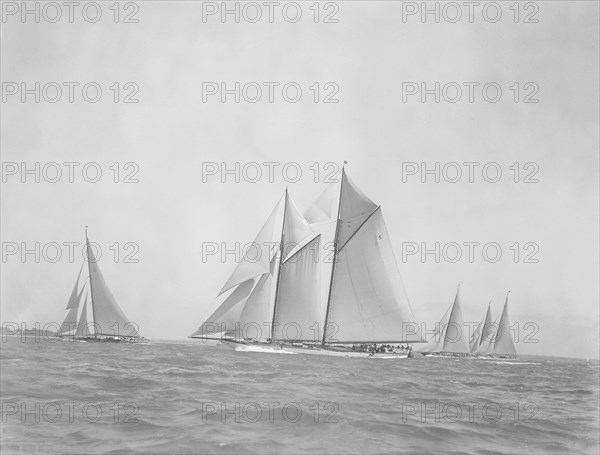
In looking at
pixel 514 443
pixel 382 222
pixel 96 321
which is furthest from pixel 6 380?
pixel 96 321

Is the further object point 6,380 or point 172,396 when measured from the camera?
point 6,380

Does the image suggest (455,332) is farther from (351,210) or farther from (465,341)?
(351,210)

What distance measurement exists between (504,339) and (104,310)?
63.1 meters

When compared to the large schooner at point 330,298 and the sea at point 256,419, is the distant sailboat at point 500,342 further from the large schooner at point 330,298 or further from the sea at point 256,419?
the sea at point 256,419

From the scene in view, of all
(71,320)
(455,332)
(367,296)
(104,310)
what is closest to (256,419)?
(367,296)

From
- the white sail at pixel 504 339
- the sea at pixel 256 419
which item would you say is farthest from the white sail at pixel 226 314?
the white sail at pixel 504 339

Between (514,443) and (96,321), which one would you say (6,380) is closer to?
(514,443)

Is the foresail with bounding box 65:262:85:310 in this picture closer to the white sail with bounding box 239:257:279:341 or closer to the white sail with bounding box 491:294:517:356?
the white sail with bounding box 239:257:279:341

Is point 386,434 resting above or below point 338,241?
below

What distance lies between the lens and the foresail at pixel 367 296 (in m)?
53.1

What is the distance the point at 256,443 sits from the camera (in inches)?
484

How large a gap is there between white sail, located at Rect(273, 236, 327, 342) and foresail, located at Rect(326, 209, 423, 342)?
7.33 ft

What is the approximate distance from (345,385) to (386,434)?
11185 mm

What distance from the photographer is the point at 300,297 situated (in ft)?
190
